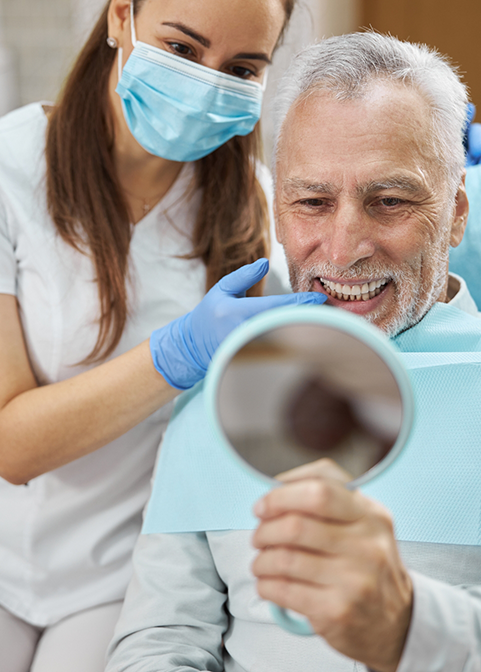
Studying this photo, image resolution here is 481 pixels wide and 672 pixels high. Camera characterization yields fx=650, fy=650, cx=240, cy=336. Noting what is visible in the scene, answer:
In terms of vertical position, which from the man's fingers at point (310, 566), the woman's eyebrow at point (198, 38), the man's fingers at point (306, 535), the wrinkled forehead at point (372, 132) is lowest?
the man's fingers at point (310, 566)

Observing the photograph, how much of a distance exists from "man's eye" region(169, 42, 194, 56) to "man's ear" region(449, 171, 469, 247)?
2.03 feet

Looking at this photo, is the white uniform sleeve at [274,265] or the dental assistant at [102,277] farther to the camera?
the white uniform sleeve at [274,265]

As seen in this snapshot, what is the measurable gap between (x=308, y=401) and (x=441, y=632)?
0.91ft

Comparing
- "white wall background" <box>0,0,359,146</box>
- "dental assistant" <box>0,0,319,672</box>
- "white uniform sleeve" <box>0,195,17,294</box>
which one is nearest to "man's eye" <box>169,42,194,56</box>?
"dental assistant" <box>0,0,319,672</box>

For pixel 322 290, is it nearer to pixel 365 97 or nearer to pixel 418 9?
pixel 365 97

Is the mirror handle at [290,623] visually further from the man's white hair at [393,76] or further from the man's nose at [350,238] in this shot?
the man's white hair at [393,76]

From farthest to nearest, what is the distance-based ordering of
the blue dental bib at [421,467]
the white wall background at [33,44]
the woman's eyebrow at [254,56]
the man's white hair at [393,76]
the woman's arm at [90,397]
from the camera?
the white wall background at [33,44] → the woman's eyebrow at [254,56] → the woman's arm at [90,397] → the man's white hair at [393,76] → the blue dental bib at [421,467]

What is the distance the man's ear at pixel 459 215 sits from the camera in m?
1.23

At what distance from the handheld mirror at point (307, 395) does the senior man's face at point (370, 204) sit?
457 mm

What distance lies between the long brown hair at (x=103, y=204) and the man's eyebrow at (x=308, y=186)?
0.39 meters

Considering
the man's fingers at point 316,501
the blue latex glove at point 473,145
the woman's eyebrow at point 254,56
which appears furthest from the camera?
the blue latex glove at point 473,145

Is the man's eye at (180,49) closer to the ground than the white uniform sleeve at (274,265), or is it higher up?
higher up

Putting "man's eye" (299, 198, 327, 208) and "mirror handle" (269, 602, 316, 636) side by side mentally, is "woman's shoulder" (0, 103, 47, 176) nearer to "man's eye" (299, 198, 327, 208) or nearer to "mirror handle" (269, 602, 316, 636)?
"man's eye" (299, 198, 327, 208)

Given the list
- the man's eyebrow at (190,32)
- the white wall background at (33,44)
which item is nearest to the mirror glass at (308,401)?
the man's eyebrow at (190,32)
